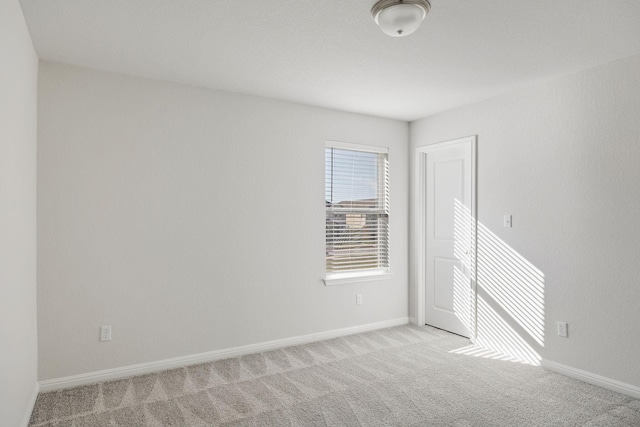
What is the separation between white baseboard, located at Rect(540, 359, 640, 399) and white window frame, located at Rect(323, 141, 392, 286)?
72.7 inches

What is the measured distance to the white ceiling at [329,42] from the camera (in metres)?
2.25

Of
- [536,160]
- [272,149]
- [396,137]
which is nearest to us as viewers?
[536,160]

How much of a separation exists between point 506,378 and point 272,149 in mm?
2940

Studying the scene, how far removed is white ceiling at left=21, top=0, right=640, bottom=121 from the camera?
2.25 meters

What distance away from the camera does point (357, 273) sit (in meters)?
4.53

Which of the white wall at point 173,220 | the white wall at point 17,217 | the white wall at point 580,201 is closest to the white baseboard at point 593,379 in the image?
the white wall at point 580,201

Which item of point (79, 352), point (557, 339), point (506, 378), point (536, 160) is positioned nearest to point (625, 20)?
point (536, 160)

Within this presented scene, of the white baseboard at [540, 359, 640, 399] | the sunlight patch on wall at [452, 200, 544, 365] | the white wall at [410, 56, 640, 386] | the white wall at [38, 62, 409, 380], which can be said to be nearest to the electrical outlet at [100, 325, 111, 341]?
the white wall at [38, 62, 409, 380]

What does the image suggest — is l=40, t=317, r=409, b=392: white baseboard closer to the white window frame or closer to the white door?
the white window frame

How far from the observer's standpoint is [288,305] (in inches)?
158

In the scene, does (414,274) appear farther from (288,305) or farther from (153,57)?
(153,57)

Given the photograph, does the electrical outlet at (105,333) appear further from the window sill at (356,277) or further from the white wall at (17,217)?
Result: the window sill at (356,277)

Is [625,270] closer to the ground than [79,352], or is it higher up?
higher up

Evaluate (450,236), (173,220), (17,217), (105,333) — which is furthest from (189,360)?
(450,236)
